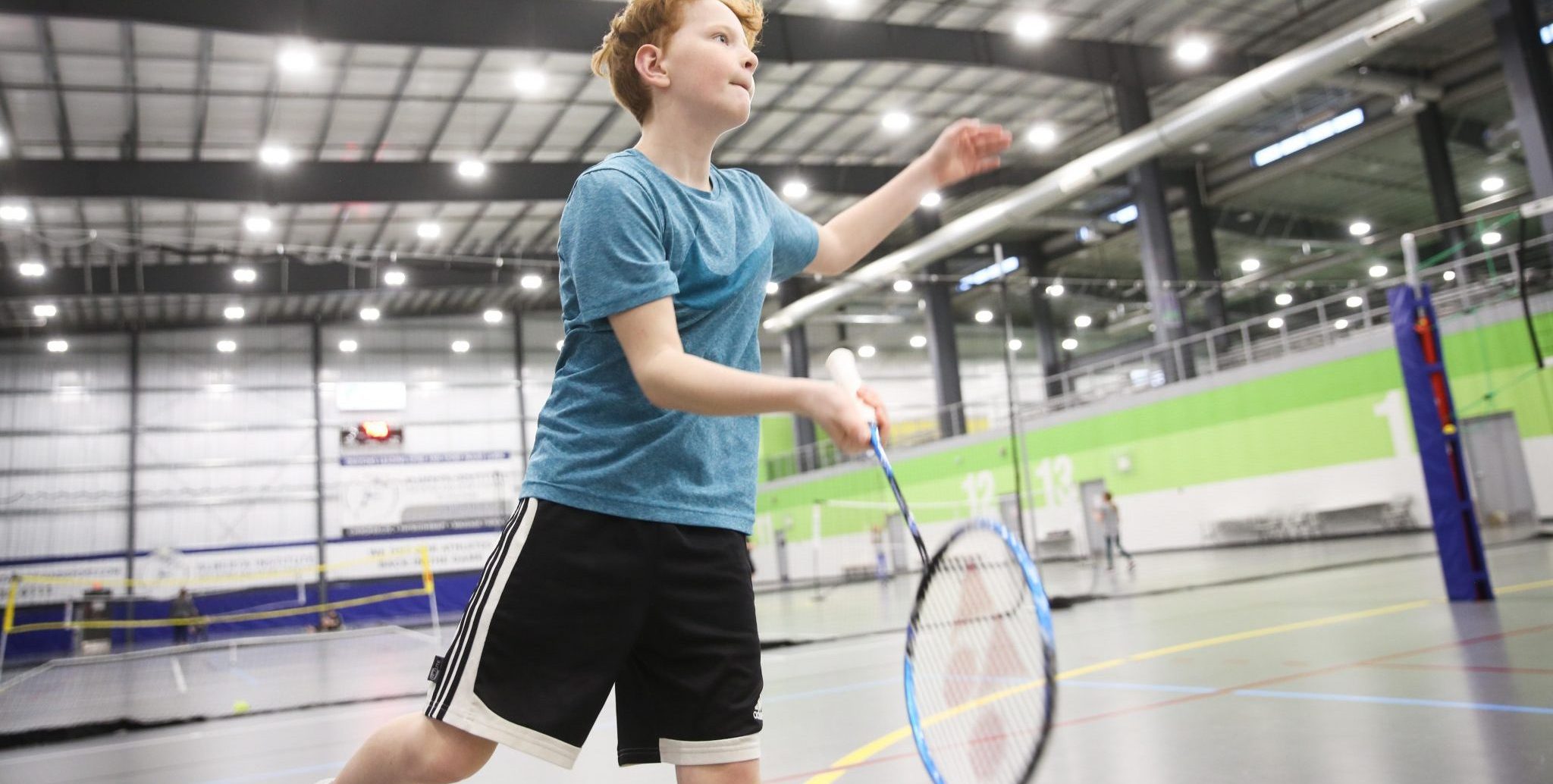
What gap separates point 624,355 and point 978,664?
105 centimetres

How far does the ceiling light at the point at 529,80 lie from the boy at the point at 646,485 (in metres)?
17.2

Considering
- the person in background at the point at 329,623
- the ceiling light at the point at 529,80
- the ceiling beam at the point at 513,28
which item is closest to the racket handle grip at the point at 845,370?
the ceiling beam at the point at 513,28

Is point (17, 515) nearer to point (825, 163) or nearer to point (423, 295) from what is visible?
point (423, 295)

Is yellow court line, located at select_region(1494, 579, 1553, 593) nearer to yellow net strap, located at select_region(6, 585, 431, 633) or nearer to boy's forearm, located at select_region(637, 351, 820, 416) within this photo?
boy's forearm, located at select_region(637, 351, 820, 416)

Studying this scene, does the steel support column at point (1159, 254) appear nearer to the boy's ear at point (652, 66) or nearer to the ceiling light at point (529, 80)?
the ceiling light at point (529, 80)

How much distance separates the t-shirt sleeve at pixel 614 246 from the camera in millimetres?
1452

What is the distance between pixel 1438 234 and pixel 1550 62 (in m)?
7.57

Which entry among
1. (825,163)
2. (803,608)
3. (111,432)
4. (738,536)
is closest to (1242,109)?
(825,163)

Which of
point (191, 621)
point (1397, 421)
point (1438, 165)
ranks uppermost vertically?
point (1438, 165)

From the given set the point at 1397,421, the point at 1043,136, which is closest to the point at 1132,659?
the point at 1397,421

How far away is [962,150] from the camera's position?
2201 mm

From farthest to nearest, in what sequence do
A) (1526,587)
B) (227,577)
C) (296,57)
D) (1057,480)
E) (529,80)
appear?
(1057,480) < (227,577) < (529,80) < (296,57) < (1526,587)

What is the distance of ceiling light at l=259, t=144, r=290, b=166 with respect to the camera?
18562 mm

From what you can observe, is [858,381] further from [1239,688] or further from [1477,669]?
[1477,669]
